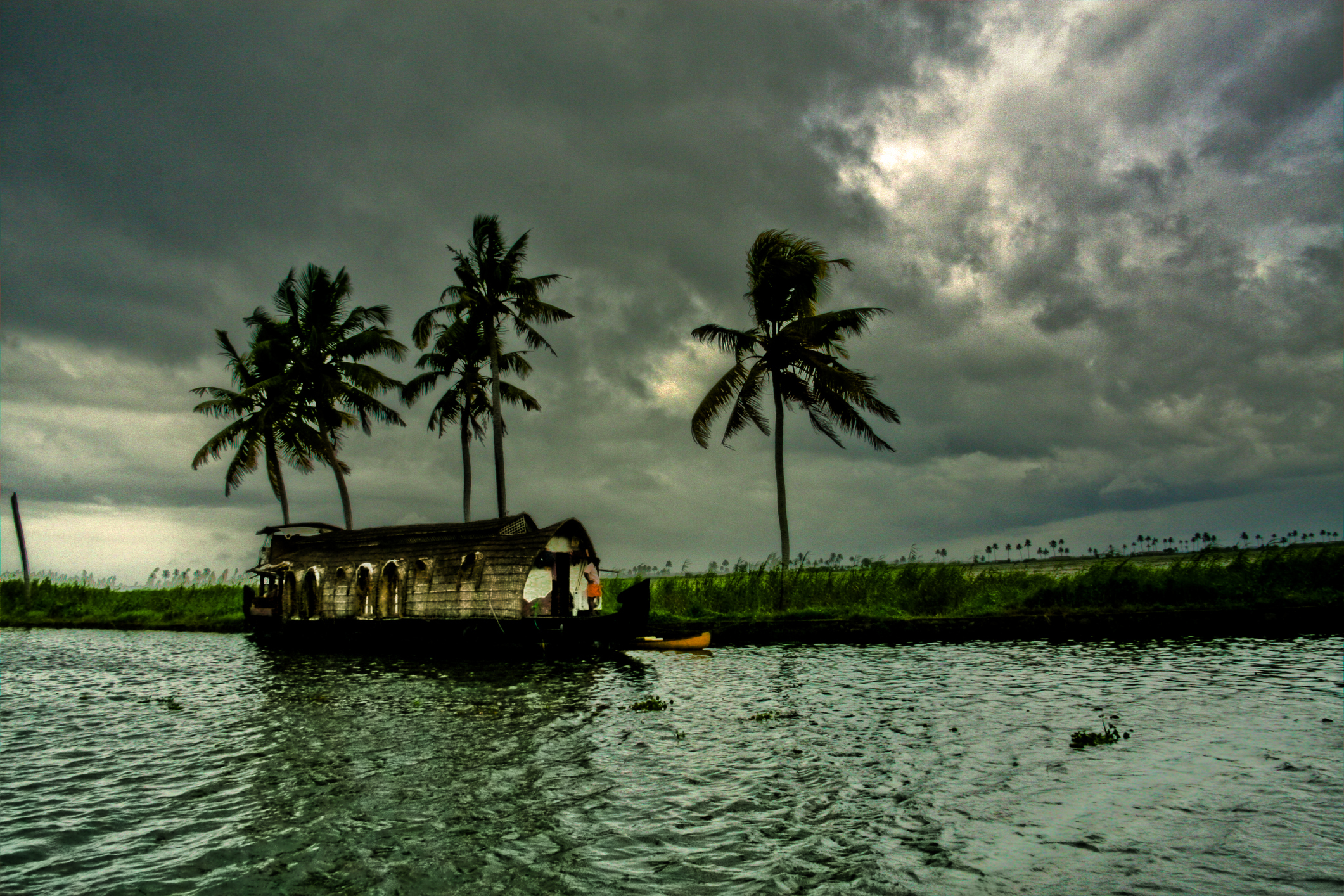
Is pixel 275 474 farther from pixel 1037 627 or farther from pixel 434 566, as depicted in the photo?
pixel 1037 627

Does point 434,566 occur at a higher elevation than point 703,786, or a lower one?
higher

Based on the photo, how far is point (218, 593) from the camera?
43719 mm

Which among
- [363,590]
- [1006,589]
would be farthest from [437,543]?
[1006,589]

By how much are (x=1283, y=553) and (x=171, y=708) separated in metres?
29.9

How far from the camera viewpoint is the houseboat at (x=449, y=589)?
21906 millimetres

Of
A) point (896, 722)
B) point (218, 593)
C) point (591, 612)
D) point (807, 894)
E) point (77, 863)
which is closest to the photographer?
point (807, 894)

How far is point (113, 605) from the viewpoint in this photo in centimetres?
4516

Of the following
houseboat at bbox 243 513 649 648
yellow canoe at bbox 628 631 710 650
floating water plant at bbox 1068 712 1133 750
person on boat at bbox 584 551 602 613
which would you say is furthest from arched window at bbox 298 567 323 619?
floating water plant at bbox 1068 712 1133 750

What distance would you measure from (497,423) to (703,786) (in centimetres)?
2541

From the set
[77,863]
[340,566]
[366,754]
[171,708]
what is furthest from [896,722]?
[340,566]

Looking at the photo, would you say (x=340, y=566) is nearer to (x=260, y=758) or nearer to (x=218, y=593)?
(x=260, y=758)

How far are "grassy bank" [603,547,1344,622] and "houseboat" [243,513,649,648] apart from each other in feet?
16.3

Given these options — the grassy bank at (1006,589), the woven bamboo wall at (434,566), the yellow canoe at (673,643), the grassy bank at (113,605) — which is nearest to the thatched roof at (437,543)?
the woven bamboo wall at (434,566)

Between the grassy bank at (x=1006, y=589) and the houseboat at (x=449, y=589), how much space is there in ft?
16.3
